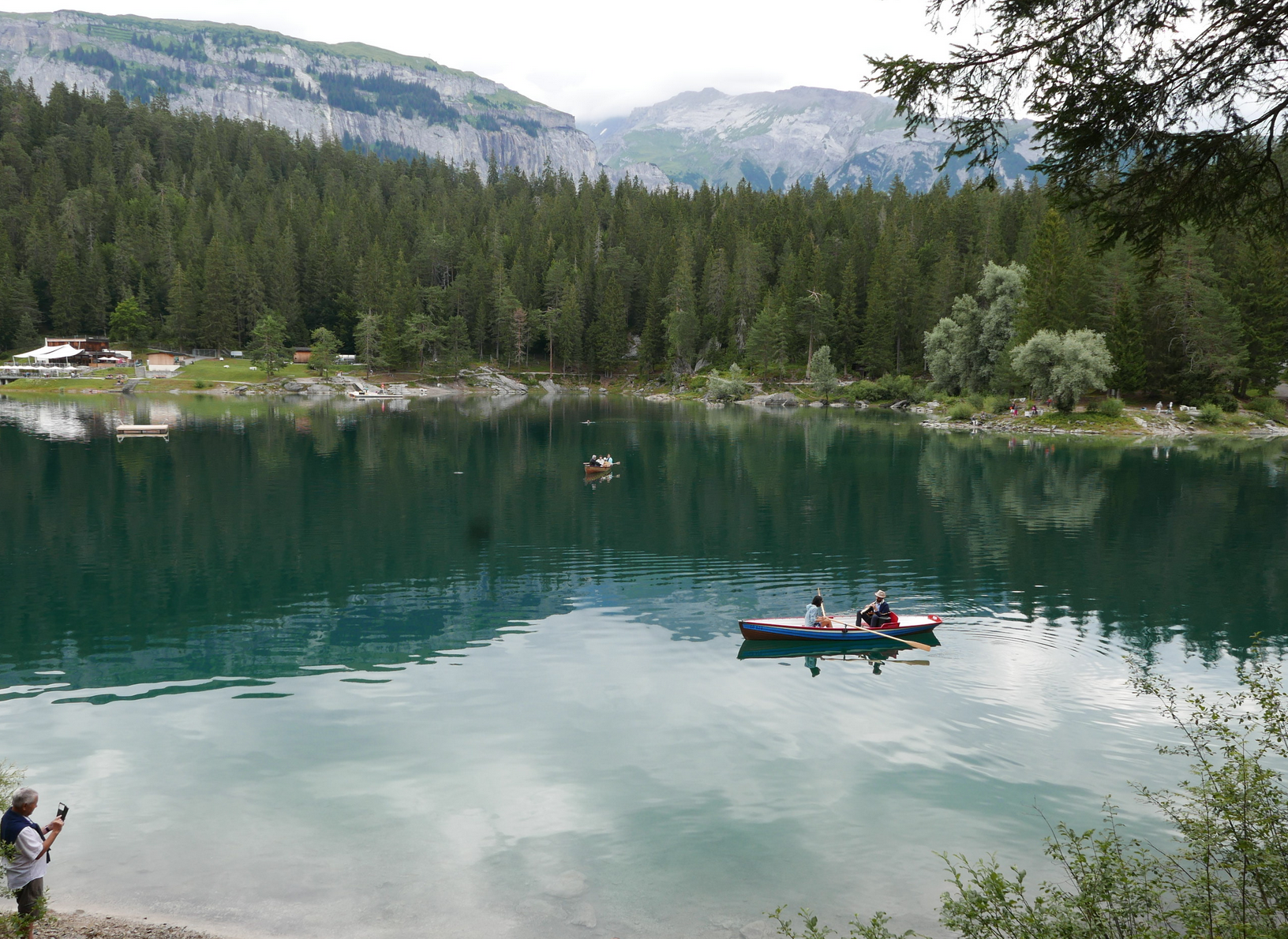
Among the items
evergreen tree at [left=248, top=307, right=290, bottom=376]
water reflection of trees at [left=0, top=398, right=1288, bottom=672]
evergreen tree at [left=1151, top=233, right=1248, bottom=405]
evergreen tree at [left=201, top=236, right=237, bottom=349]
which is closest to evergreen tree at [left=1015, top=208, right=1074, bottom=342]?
evergreen tree at [left=1151, top=233, right=1248, bottom=405]

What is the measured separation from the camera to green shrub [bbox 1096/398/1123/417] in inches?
3809

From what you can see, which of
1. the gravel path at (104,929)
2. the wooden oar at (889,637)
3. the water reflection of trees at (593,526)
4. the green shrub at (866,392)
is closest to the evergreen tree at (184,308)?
the water reflection of trees at (593,526)

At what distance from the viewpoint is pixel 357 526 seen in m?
44.2

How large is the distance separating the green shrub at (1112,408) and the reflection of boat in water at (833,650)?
8369cm

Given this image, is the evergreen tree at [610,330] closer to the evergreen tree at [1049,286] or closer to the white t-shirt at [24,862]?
the evergreen tree at [1049,286]

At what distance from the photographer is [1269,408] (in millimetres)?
99000

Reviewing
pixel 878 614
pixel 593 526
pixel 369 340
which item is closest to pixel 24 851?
pixel 878 614

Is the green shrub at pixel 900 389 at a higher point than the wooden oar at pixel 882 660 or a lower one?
A: higher

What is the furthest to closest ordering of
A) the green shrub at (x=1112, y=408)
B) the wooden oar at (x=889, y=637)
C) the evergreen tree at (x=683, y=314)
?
the evergreen tree at (x=683, y=314) < the green shrub at (x=1112, y=408) < the wooden oar at (x=889, y=637)

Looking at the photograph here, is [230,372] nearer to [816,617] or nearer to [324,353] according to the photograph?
[324,353]

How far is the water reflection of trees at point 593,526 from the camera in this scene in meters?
31.9

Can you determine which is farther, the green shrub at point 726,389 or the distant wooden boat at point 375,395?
the distant wooden boat at point 375,395

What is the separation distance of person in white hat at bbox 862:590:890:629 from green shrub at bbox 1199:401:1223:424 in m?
89.4

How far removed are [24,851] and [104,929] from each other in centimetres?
234
